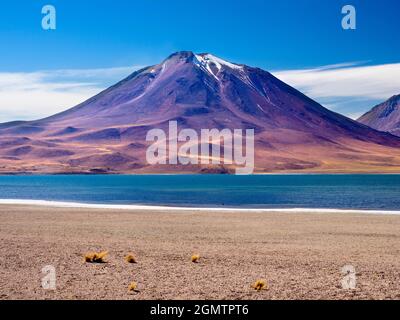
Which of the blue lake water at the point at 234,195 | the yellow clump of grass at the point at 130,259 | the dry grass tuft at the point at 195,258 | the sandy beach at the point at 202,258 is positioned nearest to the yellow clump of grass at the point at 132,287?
the sandy beach at the point at 202,258

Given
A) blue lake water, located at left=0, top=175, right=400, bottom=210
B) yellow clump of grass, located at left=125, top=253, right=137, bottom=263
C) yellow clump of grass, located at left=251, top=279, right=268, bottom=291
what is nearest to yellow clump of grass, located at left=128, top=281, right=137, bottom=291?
yellow clump of grass, located at left=251, top=279, right=268, bottom=291

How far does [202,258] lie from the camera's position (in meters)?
19.1

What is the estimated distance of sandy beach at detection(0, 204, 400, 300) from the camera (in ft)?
46.1

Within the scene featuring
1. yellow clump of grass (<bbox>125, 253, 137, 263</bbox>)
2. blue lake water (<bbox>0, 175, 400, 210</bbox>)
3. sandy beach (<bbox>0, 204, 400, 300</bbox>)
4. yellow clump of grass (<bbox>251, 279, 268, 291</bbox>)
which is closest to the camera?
sandy beach (<bbox>0, 204, 400, 300</bbox>)

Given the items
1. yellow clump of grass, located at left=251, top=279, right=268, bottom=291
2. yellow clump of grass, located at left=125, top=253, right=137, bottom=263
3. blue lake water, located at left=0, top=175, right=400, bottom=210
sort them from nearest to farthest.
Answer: yellow clump of grass, located at left=251, top=279, right=268, bottom=291 → yellow clump of grass, located at left=125, top=253, right=137, bottom=263 → blue lake water, located at left=0, top=175, right=400, bottom=210

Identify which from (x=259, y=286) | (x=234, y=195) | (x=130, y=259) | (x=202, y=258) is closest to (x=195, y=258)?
(x=202, y=258)

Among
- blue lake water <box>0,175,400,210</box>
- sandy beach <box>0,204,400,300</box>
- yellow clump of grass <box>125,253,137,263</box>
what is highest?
yellow clump of grass <box>125,253,137,263</box>

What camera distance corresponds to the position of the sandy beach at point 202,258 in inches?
554

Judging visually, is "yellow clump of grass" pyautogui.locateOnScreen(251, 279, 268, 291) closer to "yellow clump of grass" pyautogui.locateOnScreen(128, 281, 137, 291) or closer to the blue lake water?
"yellow clump of grass" pyautogui.locateOnScreen(128, 281, 137, 291)

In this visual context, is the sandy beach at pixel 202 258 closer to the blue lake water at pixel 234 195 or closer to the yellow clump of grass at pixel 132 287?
the yellow clump of grass at pixel 132 287
